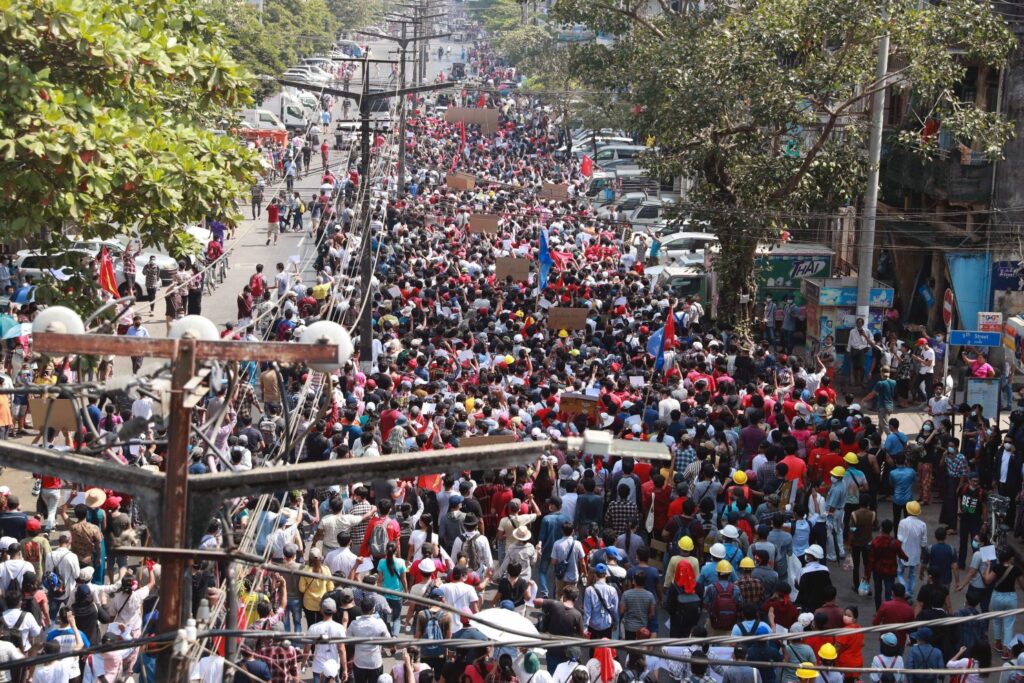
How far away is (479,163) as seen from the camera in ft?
171

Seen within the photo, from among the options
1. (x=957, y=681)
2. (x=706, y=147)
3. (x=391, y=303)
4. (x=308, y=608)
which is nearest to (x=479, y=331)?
(x=391, y=303)

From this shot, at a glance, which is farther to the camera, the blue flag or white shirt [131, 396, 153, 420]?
the blue flag

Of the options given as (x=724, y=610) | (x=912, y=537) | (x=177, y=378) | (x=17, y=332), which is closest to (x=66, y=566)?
(x=724, y=610)

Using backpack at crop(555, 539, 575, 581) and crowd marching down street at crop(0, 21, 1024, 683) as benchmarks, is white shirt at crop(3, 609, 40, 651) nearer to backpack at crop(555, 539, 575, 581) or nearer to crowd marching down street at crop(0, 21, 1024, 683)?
crowd marching down street at crop(0, 21, 1024, 683)

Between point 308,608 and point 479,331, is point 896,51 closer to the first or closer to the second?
point 479,331

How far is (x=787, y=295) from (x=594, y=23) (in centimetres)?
662

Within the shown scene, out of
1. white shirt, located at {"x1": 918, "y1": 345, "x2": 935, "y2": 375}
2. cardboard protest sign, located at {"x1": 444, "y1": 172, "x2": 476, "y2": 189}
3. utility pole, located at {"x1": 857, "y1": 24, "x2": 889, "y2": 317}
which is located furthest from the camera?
cardboard protest sign, located at {"x1": 444, "y1": 172, "x2": 476, "y2": 189}

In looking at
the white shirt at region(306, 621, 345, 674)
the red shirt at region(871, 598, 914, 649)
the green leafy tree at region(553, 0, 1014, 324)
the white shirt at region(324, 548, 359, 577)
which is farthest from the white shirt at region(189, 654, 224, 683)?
the green leafy tree at region(553, 0, 1014, 324)

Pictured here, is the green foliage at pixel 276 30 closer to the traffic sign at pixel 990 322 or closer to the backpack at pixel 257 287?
the backpack at pixel 257 287

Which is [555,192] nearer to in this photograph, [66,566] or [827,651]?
[66,566]

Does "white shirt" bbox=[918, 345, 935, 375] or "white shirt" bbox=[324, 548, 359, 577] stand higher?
"white shirt" bbox=[918, 345, 935, 375]

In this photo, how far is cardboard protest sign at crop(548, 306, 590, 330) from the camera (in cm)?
2322

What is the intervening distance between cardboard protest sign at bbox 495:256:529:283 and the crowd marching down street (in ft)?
8.56

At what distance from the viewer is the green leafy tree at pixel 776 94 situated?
2395cm
